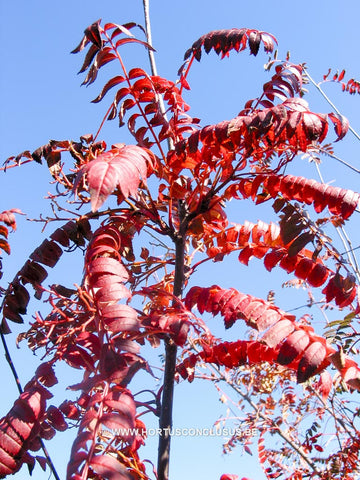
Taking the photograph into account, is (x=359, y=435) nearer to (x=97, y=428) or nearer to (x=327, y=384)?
(x=327, y=384)

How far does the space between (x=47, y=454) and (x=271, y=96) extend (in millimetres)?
1570

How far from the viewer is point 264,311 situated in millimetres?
1440

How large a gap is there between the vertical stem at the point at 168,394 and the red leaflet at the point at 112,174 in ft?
1.75

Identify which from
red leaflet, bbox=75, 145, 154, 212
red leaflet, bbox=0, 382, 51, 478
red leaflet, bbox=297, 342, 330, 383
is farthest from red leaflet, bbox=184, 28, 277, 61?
red leaflet, bbox=0, 382, 51, 478

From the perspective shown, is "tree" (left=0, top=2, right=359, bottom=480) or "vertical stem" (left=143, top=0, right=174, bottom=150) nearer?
"tree" (left=0, top=2, right=359, bottom=480)

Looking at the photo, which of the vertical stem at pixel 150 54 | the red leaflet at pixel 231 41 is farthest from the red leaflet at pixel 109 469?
the red leaflet at pixel 231 41

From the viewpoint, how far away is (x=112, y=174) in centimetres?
124

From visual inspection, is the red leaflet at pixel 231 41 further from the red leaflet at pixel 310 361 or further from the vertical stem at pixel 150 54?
the red leaflet at pixel 310 361

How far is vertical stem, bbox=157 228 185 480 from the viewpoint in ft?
5.00

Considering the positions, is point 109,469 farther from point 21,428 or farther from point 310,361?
point 310,361

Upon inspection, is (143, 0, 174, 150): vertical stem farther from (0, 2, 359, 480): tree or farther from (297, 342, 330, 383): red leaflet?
(297, 342, 330, 383): red leaflet

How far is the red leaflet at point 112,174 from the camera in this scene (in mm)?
1181

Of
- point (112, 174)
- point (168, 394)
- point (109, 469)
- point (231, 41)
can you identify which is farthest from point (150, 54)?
point (109, 469)

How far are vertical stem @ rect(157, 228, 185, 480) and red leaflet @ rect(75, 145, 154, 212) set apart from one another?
53cm
